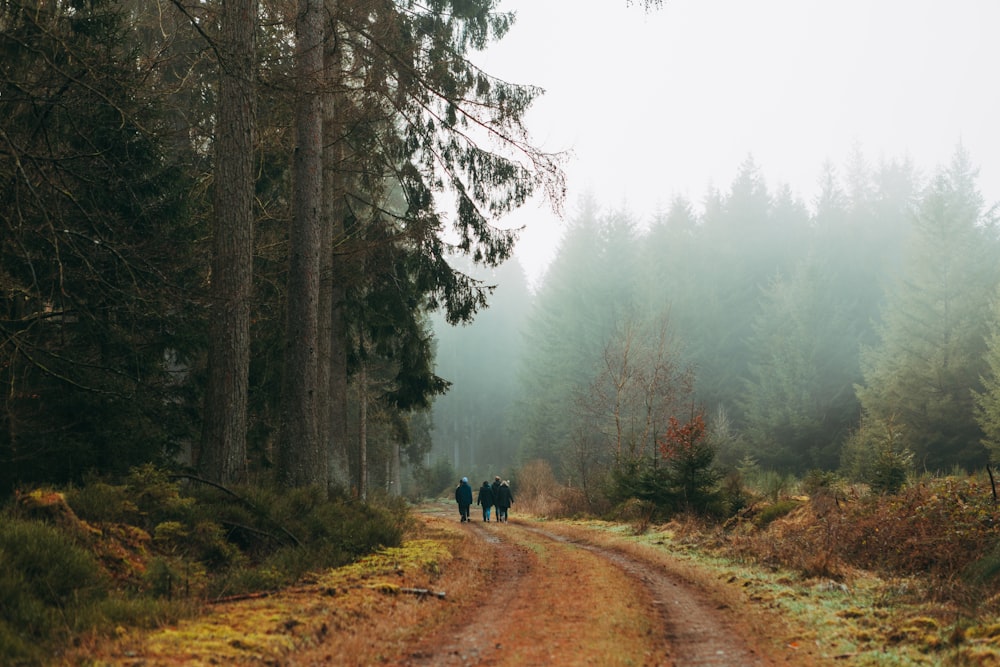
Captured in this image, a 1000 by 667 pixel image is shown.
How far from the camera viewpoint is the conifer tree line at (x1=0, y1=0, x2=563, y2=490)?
28.4 ft

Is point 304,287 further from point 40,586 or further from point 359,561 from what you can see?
point 40,586

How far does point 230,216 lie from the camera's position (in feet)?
33.9

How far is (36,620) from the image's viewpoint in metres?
4.98

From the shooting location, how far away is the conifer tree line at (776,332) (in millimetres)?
28328

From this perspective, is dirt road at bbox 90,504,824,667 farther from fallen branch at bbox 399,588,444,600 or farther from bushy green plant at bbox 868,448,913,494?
bushy green plant at bbox 868,448,913,494

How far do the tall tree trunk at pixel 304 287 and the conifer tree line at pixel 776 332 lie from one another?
11.1m

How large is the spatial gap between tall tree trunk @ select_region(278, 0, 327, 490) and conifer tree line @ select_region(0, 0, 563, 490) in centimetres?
4

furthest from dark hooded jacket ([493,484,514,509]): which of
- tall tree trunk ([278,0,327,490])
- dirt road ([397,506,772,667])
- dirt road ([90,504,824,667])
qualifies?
dirt road ([90,504,824,667])

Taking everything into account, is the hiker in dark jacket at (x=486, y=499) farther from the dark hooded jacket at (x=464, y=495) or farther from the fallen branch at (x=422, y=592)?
the fallen branch at (x=422, y=592)

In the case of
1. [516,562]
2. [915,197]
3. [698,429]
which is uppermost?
[915,197]

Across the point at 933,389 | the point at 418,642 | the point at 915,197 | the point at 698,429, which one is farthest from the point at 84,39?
the point at 915,197

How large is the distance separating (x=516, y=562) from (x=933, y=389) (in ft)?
82.2

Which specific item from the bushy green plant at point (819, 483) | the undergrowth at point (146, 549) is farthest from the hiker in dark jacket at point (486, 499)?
the undergrowth at point (146, 549)

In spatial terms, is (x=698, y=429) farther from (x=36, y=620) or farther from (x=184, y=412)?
(x=36, y=620)
